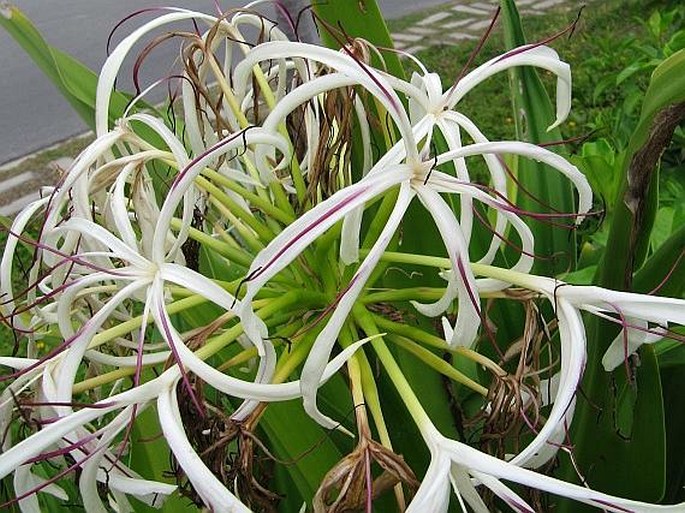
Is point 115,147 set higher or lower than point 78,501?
higher

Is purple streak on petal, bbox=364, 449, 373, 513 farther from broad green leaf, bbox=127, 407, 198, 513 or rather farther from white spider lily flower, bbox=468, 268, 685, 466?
broad green leaf, bbox=127, 407, 198, 513

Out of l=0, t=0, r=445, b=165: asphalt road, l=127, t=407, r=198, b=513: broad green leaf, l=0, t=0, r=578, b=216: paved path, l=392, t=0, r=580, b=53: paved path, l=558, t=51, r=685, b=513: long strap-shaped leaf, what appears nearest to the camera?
l=558, t=51, r=685, b=513: long strap-shaped leaf

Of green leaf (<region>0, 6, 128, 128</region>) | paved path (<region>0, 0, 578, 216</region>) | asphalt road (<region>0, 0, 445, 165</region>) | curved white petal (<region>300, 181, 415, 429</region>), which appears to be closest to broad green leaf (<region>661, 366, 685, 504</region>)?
curved white petal (<region>300, 181, 415, 429</region>)

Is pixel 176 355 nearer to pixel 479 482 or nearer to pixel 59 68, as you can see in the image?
pixel 479 482

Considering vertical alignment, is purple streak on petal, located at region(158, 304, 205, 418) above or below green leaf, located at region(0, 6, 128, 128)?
below

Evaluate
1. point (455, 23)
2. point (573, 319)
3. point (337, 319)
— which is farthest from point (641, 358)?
point (455, 23)

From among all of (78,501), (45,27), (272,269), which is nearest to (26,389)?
(272,269)

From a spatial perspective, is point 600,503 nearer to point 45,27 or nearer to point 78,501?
point 78,501
